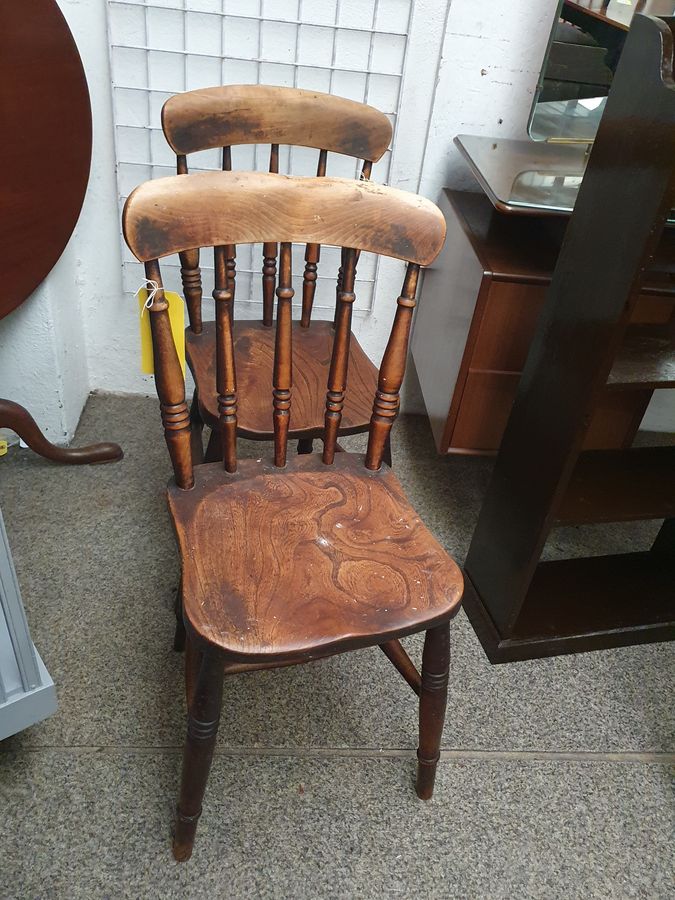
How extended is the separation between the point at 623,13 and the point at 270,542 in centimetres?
116

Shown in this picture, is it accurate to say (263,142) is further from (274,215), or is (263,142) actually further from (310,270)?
(274,215)

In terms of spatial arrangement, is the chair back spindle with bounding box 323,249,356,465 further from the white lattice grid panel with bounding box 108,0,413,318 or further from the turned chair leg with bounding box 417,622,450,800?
the white lattice grid panel with bounding box 108,0,413,318

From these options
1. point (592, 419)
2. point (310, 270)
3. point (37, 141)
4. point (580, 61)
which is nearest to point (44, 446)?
point (37, 141)

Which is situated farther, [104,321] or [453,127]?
[104,321]

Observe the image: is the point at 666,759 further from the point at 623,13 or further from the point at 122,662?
the point at 623,13

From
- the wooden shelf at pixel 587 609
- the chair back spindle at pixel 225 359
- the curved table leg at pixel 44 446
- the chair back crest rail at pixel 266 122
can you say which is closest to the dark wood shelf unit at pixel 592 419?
the wooden shelf at pixel 587 609

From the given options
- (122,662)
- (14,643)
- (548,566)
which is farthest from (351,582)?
(548,566)

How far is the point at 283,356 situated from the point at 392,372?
164 millimetres

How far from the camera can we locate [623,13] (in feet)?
4.20

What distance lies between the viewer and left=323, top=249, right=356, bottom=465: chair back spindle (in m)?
0.98

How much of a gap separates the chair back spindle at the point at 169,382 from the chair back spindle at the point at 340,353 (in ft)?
0.72

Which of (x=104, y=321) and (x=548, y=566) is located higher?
(x=104, y=321)

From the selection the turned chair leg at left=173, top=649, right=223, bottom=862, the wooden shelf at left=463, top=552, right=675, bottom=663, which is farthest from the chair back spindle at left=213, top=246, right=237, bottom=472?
the wooden shelf at left=463, top=552, right=675, bottom=663

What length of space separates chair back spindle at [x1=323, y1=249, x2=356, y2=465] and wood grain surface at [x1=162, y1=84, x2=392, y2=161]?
36 cm
